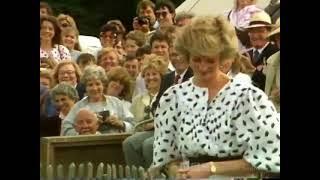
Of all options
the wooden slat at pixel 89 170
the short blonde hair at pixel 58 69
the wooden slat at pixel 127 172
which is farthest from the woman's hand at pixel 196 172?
the short blonde hair at pixel 58 69

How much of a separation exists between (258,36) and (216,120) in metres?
0.68

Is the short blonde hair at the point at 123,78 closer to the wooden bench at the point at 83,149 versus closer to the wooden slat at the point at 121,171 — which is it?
the wooden bench at the point at 83,149

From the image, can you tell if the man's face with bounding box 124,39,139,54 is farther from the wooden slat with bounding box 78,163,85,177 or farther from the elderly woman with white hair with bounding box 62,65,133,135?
the wooden slat with bounding box 78,163,85,177

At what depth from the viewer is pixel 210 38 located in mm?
6543

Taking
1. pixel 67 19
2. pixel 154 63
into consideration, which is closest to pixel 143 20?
pixel 154 63

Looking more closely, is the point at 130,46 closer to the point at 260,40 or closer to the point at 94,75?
the point at 94,75

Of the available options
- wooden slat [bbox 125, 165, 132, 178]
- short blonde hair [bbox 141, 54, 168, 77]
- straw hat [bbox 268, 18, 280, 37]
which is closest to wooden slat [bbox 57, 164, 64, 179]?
wooden slat [bbox 125, 165, 132, 178]

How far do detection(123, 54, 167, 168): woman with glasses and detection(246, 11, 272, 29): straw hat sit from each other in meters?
0.71

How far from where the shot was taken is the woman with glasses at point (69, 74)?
6.76m

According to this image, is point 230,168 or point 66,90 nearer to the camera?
point 230,168

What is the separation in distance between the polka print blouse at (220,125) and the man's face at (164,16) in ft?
1.51
